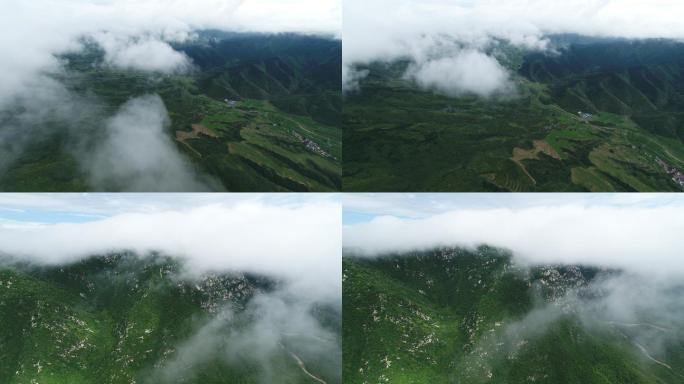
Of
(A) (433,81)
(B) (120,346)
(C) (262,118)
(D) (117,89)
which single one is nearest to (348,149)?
(C) (262,118)

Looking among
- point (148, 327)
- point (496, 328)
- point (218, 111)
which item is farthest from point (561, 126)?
point (148, 327)

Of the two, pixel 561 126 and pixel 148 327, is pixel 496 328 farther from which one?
pixel 148 327

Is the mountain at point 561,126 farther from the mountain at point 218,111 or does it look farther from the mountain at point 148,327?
the mountain at point 148,327

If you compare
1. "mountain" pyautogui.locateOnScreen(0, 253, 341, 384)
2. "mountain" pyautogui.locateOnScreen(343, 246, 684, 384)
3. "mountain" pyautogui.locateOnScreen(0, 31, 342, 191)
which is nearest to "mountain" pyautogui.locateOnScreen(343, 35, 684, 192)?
"mountain" pyautogui.locateOnScreen(0, 31, 342, 191)

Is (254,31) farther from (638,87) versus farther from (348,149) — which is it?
(638,87)

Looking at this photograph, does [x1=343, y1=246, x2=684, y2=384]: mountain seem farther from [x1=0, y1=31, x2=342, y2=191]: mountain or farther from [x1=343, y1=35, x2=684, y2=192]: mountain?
[x1=0, y1=31, x2=342, y2=191]: mountain
